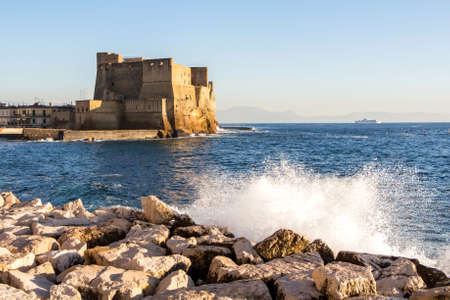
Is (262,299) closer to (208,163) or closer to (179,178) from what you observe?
(179,178)

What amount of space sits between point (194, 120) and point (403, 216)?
1775 inches

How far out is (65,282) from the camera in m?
4.23

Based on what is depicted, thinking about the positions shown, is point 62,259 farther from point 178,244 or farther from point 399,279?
point 399,279

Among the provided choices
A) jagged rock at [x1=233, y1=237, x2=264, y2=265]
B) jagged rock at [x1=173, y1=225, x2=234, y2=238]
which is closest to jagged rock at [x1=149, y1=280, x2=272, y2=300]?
jagged rock at [x1=233, y1=237, x2=264, y2=265]

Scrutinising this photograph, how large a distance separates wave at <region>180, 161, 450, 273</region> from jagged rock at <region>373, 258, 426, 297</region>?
207cm

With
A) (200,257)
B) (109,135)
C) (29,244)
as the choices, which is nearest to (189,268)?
(200,257)

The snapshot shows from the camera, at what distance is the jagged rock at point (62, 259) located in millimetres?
5008

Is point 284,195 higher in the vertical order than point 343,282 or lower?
lower

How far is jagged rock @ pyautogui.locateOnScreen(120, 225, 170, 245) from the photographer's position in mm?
5805

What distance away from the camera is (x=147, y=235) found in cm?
597

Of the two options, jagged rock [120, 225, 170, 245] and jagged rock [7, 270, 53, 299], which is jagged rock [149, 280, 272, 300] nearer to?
jagged rock [7, 270, 53, 299]

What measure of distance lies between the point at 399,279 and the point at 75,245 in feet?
14.4

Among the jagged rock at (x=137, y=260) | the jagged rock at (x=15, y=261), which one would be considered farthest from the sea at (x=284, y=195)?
the jagged rock at (x=15, y=261)

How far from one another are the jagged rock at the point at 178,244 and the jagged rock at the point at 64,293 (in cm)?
170
